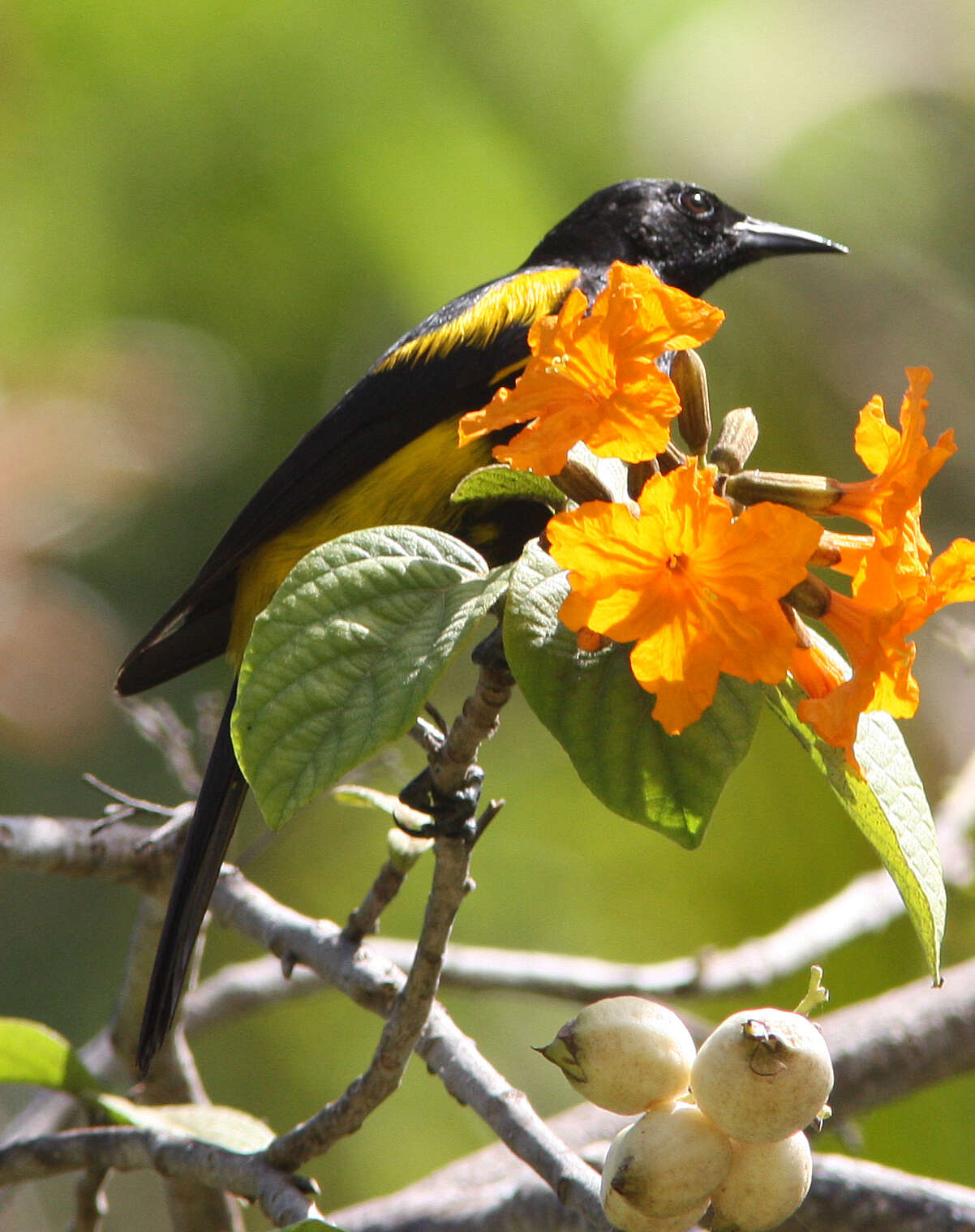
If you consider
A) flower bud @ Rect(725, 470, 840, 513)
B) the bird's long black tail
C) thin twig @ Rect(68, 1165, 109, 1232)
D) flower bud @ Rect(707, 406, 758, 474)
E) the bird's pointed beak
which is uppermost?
flower bud @ Rect(707, 406, 758, 474)

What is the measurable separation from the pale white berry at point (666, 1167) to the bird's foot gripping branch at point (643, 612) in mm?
244

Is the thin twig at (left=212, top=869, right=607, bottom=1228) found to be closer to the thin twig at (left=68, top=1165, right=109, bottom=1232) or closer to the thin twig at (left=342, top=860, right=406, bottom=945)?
the thin twig at (left=342, top=860, right=406, bottom=945)

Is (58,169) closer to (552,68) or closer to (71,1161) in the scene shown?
(552,68)

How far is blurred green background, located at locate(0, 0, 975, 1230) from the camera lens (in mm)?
3576

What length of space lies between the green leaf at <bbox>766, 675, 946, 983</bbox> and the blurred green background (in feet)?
5.54

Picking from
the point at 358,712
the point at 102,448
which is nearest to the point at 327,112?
the point at 102,448

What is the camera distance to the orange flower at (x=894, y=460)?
4.09 ft

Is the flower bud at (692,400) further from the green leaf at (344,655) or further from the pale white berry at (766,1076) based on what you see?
the pale white berry at (766,1076)

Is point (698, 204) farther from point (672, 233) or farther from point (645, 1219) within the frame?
point (645, 1219)

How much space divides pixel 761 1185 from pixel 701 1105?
3.7 inches

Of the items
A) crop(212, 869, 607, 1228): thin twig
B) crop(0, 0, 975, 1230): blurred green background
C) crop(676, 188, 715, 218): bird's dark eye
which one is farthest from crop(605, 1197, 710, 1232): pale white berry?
crop(676, 188, 715, 218): bird's dark eye

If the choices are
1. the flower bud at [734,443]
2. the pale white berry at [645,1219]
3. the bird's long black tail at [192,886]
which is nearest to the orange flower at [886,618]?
the flower bud at [734,443]

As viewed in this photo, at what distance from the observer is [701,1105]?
1200 millimetres

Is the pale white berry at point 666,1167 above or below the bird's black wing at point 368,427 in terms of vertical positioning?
below
